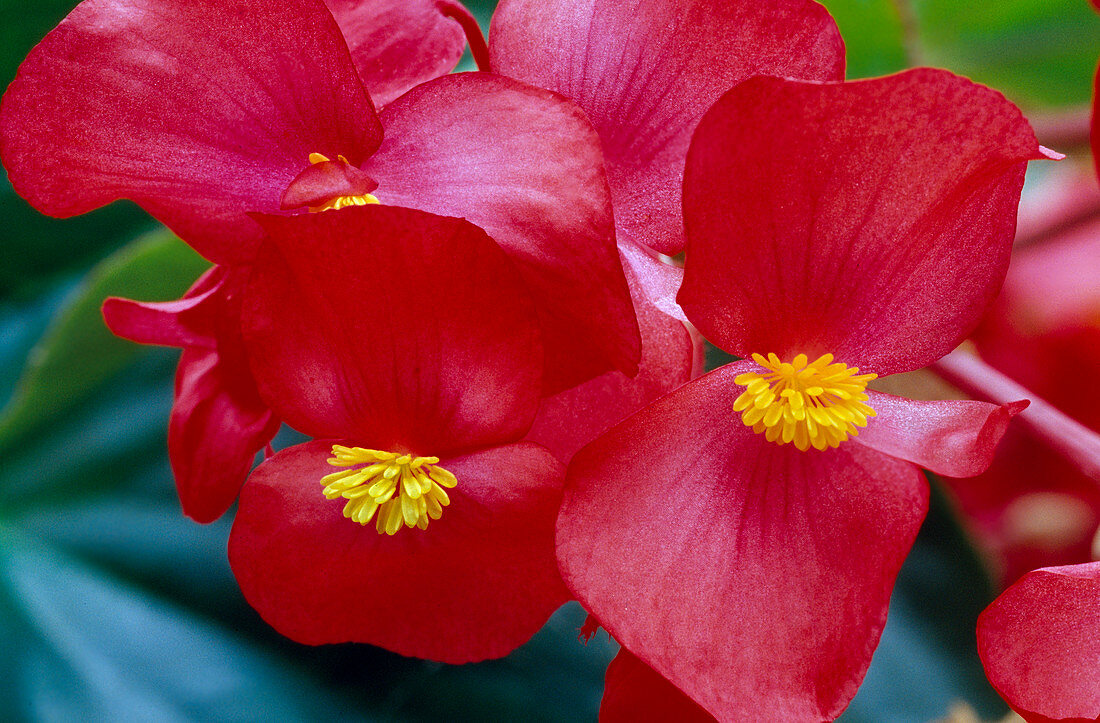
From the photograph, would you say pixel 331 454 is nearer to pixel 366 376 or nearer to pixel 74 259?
pixel 366 376

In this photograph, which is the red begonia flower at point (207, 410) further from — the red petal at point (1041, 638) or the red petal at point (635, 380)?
the red petal at point (1041, 638)

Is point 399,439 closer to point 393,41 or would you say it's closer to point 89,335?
point 393,41

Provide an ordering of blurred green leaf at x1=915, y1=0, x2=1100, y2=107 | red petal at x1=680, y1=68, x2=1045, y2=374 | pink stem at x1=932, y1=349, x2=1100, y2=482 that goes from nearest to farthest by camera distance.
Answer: red petal at x1=680, y1=68, x2=1045, y2=374 → pink stem at x1=932, y1=349, x2=1100, y2=482 → blurred green leaf at x1=915, y1=0, x2=1100, y2=107

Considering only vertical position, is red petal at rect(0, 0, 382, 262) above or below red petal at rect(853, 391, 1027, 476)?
above

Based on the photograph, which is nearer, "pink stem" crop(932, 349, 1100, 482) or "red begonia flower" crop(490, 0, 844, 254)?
"red begonia flower" crop(490, 0, 844, 254)

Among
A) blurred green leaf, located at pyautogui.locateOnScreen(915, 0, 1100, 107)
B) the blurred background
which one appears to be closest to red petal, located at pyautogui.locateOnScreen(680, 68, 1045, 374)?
the blurred background

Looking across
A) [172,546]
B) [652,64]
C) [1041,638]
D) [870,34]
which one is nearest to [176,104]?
[652,64]

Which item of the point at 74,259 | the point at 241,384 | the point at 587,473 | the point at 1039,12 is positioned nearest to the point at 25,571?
the point at 74,259

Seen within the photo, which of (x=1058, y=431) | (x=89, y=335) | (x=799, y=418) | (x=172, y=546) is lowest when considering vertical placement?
(x=172, y=546)

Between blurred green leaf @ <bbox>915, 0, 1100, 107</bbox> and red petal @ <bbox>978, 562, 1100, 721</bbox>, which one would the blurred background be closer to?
blurred green leaf @ <bbox>915, 0, 1100, 107</bbox>
